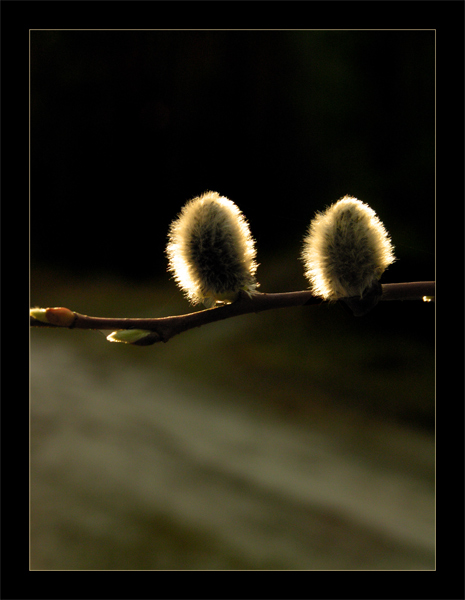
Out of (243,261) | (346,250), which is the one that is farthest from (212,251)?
(346,250)

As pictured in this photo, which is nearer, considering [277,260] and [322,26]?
[322,26]

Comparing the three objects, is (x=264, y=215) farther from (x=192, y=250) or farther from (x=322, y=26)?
(x=192, y=250)

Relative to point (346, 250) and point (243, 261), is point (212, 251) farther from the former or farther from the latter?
point (346, 250)

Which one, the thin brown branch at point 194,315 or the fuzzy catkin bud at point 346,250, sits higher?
the fuzzy catkin bud at point 346,250

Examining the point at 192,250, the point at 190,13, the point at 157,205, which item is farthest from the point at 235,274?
the point at 157,205

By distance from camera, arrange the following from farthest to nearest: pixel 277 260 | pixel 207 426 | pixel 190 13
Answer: pixel 277 260
pixel 207 426
pixel 190 13
